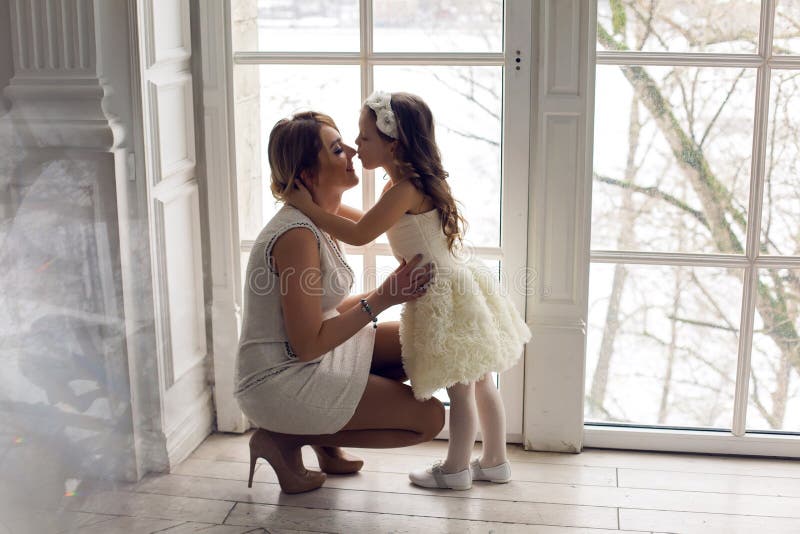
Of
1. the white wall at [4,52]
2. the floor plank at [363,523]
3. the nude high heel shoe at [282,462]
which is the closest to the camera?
the white wall at [4,52]

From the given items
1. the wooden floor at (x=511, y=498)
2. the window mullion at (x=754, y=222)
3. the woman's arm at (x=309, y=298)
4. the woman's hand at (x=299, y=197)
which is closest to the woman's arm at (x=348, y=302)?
the woman's arm at (x=309, y=298)

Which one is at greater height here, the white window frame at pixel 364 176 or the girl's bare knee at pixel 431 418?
the white window frame at pixel 364 176

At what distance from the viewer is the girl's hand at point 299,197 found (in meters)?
2.07

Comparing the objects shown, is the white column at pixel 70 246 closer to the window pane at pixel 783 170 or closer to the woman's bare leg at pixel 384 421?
the woman's bare leg at pixel 384 421

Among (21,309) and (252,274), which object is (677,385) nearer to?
(252,274)

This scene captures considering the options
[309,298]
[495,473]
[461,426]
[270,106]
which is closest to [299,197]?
[309,298]

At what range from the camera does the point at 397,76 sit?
2.34 m

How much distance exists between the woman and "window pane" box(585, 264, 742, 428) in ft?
1.77

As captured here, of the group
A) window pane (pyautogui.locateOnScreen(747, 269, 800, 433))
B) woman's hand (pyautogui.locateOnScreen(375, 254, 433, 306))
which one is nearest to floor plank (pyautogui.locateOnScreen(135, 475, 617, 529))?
woman's hand (pyautogui.locateOnScreen(375, 254, 433, 306))

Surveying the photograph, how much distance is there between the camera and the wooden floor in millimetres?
2035

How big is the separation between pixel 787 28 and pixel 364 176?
1098 mm

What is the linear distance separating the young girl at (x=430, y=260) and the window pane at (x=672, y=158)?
1.42 ft

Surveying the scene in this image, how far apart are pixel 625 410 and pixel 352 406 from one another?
2.68ft

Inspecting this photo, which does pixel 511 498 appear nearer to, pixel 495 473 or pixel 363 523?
pixel 495 473
